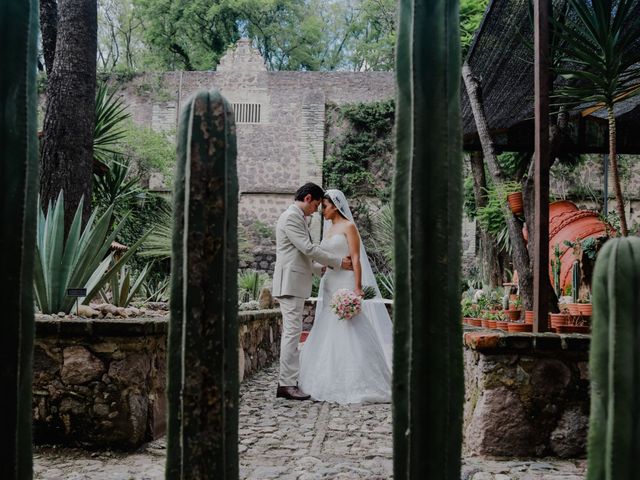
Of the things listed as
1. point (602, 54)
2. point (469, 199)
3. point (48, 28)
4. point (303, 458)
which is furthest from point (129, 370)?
point (469, 199)

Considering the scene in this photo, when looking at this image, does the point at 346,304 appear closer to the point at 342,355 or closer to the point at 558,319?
the point at 342,355

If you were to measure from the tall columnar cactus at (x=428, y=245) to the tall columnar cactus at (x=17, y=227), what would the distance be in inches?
34.6

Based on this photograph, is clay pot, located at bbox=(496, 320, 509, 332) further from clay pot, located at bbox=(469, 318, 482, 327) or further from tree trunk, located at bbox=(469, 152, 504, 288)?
tree trunk, located at bbox=(469, 152, 504, 288)

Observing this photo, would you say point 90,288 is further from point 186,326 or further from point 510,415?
point 186,326

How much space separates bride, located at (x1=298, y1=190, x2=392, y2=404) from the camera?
18.6 ft

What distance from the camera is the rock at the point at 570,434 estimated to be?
3414 mm

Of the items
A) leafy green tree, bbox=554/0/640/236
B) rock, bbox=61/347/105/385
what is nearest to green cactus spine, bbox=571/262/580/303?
leafy green tree, bbox=554/0/640/236

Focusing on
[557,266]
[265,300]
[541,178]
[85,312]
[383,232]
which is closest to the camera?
[541,178]

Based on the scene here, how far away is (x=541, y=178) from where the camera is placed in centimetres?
351

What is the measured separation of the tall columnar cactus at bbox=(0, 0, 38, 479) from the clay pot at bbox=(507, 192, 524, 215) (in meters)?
4.36

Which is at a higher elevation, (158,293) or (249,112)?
(249,112)

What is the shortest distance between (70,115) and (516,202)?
154 inches

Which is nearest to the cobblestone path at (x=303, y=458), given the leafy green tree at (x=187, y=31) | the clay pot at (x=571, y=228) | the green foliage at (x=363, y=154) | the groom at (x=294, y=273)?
the groom at (x=294, y=273)

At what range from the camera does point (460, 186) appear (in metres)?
1.65
